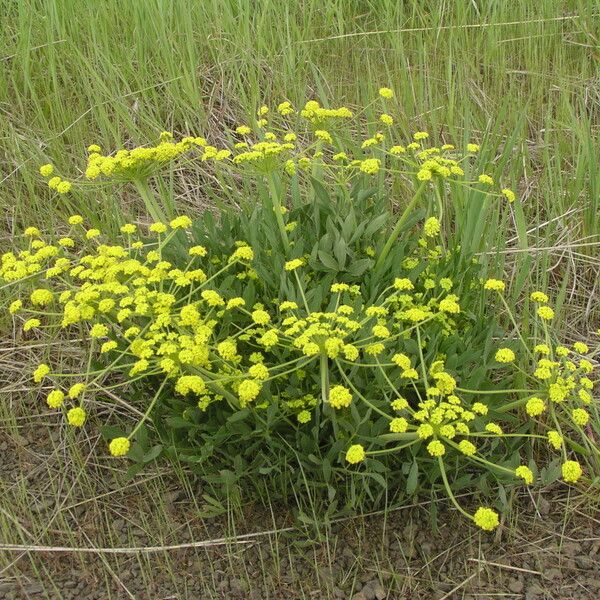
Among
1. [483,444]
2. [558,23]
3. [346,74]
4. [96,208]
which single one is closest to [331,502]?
[483,444]

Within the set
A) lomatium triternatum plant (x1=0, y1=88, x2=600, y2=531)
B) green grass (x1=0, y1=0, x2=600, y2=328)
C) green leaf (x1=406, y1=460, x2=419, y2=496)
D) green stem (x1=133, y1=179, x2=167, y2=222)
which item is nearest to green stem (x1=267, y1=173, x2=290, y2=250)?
lomatium triternatum plant (x1=0, y1=88, x2=600, y2=531)

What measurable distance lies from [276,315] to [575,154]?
155 centimetres

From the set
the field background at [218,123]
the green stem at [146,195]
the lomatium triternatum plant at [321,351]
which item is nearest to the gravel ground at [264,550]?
the field background at [218,123]

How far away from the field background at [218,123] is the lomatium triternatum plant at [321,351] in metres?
0.19

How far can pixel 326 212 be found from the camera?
221cm

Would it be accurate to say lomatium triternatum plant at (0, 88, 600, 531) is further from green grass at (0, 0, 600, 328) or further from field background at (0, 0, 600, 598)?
green grass at (0, 0, 600, 328)

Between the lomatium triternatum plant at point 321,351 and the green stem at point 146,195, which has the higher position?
the green stem at point 146,195

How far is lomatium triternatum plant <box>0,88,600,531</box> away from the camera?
1.67m

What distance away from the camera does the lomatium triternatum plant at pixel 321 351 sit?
1.67 meters

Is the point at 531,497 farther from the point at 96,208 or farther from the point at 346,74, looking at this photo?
the point at 346,74

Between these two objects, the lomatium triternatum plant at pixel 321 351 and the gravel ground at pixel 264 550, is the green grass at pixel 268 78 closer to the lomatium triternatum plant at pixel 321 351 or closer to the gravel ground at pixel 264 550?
the lomatium triternatum plant at pixel 321 351

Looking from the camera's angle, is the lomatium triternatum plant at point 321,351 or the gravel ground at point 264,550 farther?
the gravel ground at point 264,550

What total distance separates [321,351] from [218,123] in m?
1.87

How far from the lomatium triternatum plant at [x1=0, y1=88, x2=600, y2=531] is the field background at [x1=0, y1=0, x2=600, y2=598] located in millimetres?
188
